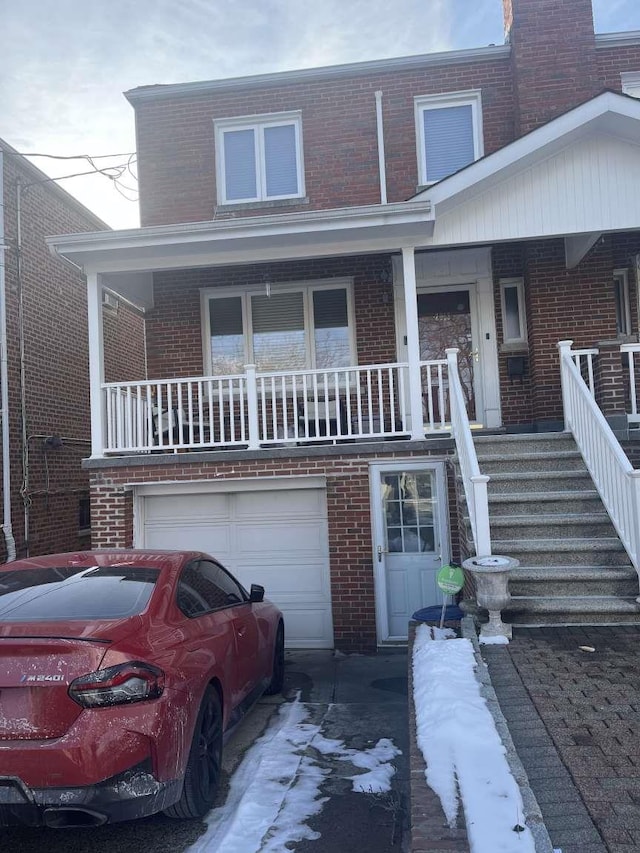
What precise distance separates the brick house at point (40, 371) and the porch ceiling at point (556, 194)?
6337 mm

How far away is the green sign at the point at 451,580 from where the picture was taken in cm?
534

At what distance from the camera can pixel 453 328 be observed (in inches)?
380

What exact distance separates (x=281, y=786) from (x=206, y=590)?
133 centimetres

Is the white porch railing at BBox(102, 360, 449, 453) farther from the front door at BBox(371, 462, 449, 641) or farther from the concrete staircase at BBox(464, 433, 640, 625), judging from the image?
the concrete staircase at BBox(464, 433, 640, 625)

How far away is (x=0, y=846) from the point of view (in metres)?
3.48

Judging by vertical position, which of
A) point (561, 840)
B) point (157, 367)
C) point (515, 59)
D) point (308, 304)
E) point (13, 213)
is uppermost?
point (515, 59)

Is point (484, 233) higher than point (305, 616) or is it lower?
higher

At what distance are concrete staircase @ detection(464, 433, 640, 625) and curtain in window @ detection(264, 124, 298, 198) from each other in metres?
5.49

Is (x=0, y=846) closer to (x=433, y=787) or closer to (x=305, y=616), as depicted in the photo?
(x=433, y=787)

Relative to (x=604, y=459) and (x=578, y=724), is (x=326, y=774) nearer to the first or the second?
(x=578, y=724)

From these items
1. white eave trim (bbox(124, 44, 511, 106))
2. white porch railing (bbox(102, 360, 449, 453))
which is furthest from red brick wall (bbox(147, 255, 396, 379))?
white eave trim (bbox(124, 44, 511, 106))

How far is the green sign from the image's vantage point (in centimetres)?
534

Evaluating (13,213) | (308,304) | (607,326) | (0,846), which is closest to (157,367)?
(308,304)

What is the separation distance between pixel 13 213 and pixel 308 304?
4707 millimetres
